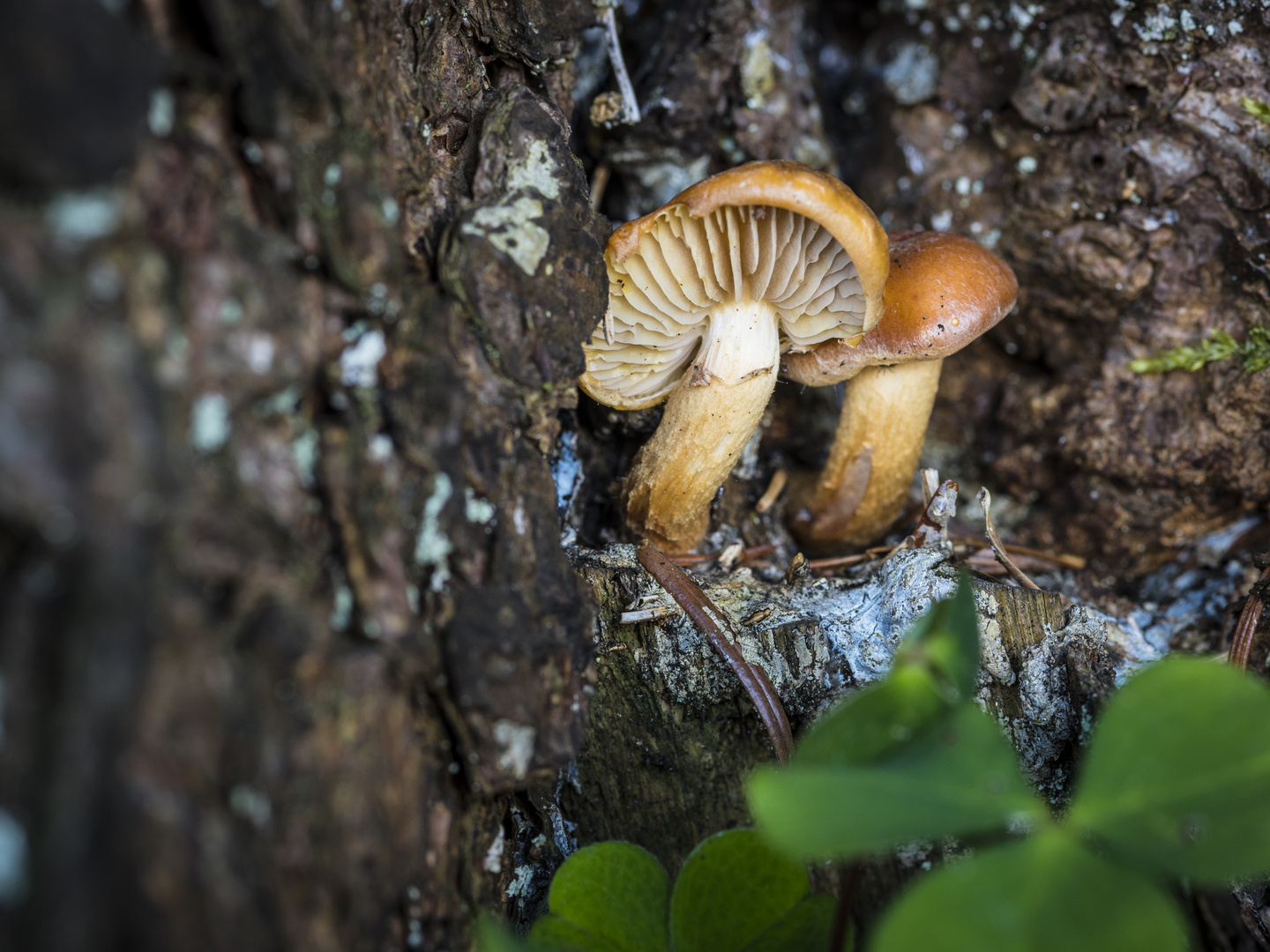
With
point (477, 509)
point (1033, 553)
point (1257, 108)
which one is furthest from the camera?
point (1033, 553)

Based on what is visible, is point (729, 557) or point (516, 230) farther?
point (729, 557)

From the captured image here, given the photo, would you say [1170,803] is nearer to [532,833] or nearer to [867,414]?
[532,833]

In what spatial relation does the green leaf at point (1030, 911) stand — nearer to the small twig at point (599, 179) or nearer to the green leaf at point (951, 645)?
the green leaf at point (951, 645)

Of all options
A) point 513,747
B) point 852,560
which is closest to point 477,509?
point 513,747

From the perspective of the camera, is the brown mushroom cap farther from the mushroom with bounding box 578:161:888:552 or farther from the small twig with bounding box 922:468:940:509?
the small twig with bounding box 922:468:940:509

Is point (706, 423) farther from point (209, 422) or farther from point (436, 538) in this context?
point (209, 422)

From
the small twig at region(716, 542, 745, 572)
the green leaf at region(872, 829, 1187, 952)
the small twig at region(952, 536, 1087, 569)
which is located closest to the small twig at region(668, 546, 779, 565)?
the small twig at region(716, 542, 745, 572)
